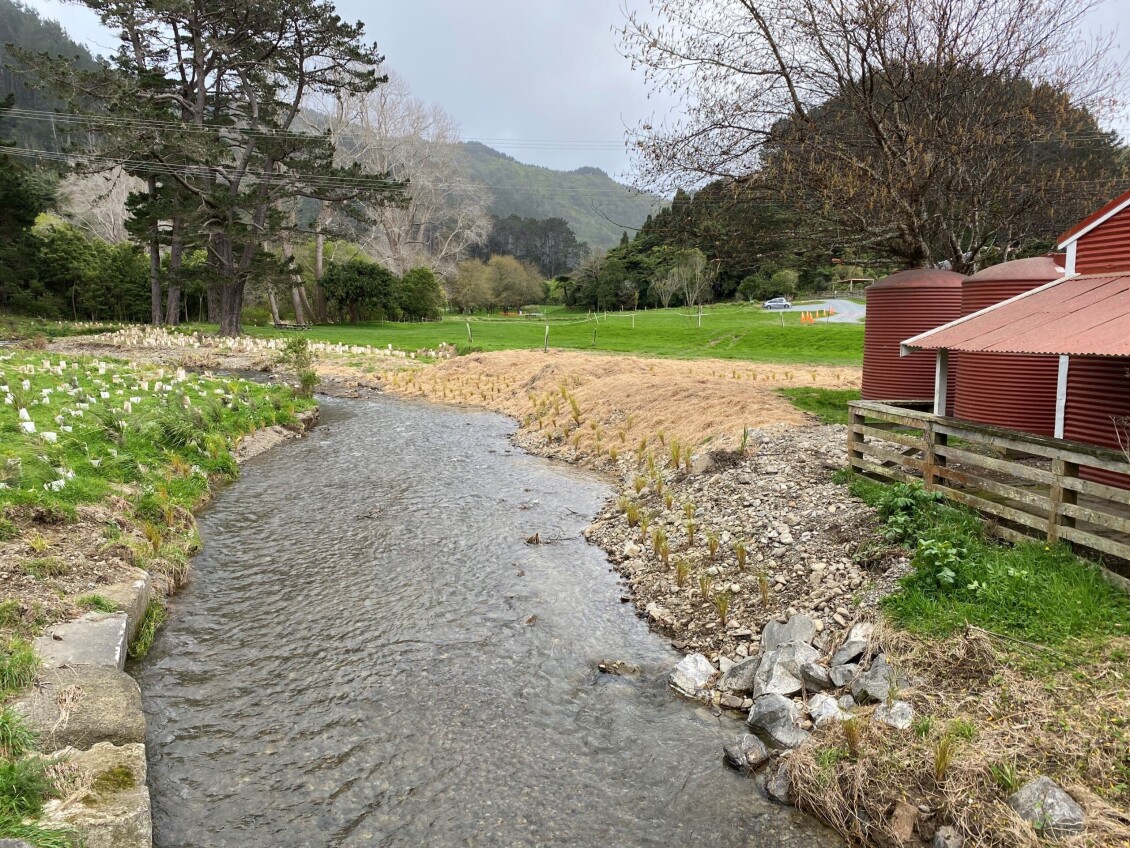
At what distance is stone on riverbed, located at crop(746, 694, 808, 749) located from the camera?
6.18 metres

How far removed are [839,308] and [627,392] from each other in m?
47.5

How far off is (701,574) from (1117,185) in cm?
1444

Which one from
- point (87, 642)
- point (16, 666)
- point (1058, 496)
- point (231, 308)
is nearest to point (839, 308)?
point (231, 308)

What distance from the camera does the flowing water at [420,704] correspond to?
5.45 meters

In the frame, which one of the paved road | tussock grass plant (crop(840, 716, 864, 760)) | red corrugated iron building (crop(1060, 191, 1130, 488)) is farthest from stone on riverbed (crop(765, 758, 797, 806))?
the paved road

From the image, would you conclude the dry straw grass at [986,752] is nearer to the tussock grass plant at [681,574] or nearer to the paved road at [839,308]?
the tussock grass plant at [681,574]

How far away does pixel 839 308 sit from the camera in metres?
61.1

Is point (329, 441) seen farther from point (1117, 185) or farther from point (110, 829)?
point (1117, 185)

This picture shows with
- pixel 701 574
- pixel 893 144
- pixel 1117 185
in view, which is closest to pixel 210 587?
pixel 701 574

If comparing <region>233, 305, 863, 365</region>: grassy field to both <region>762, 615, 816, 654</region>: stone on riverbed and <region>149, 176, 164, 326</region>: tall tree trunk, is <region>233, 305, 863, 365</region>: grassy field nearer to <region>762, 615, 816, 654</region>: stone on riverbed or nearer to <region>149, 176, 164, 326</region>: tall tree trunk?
<region>149, 176, 164, 326</region>: tall tree trunk

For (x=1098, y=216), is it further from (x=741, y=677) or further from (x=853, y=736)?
Answer: (x=853, y=736)

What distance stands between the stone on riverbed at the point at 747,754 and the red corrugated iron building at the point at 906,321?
10.4 m

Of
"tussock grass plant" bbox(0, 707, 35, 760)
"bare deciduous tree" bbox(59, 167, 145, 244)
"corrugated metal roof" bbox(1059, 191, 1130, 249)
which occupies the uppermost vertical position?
"bare deciduous tree" bbox(59, 167, 145, 244)

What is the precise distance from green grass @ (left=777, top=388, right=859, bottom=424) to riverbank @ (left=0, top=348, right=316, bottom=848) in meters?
13.1
